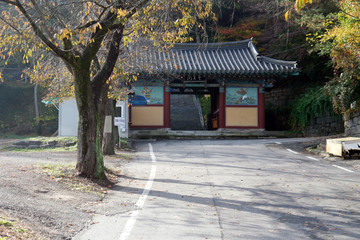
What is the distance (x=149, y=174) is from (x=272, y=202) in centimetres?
447

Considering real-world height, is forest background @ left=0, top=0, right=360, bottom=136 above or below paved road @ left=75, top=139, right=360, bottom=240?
above

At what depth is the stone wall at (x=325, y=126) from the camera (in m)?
23.3

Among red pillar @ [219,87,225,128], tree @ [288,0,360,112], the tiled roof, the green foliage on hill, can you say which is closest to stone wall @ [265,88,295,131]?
the tiled roof

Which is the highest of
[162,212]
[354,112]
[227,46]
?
[227,46]

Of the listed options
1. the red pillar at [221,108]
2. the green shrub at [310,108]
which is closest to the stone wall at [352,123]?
the green shrub at [310,108]

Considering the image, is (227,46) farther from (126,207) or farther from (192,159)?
(126,207)

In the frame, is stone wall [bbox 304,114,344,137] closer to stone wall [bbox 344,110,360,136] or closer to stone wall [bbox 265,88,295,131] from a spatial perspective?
stone wall [bbox 265,88,295,131]

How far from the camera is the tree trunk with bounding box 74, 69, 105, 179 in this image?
9.43 m

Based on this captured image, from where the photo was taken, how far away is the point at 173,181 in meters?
9.84

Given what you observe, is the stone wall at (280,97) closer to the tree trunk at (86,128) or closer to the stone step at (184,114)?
the stone step at (184,114)

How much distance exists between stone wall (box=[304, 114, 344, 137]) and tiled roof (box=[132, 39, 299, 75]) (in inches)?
138

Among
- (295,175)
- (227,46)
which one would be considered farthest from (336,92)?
(227,46)

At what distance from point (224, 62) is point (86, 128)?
57.3 feet

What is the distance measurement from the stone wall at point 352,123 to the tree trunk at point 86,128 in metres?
12.2
